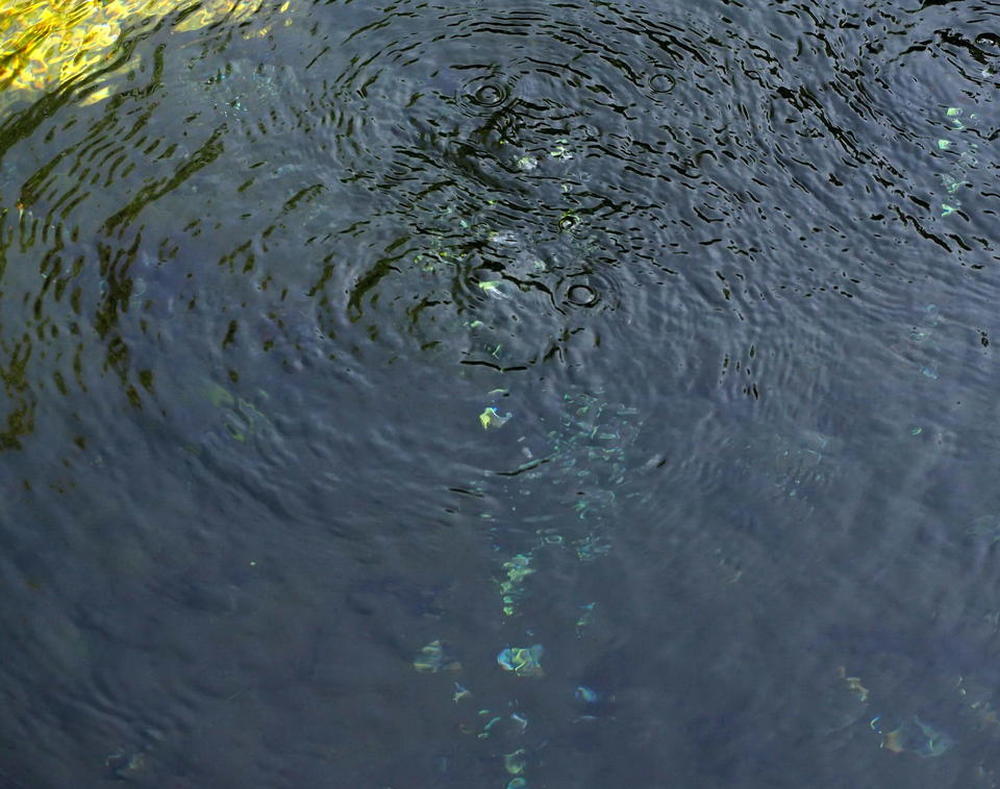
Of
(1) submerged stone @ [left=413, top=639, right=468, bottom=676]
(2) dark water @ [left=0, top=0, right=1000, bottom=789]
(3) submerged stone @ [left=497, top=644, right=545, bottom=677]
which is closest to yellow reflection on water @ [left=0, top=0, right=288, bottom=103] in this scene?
(2) dark water @ [left=0, top=0, right=1000, bottom=789]

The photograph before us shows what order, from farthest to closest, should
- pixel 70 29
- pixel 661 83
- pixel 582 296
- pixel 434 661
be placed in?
pixel 70 29
pixel 661 83
pixel 582 296
pixel 434 661

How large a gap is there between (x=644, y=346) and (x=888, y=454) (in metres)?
1.32

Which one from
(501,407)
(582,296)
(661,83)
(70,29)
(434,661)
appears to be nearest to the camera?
(434,661)

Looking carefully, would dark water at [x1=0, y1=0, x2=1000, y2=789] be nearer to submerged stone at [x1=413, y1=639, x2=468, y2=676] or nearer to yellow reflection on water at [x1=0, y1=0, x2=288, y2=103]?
submerged stone at [x1=413, y1=639, x2=468, y2=676]

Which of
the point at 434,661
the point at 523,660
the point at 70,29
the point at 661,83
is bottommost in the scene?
the point at 523,660

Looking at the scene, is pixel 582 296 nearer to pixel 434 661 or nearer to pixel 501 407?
pixel 501 407

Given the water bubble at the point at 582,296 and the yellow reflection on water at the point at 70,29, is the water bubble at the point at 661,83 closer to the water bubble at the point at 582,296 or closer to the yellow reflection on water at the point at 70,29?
the water bubble at the point at 582,296

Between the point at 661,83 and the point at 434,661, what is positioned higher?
the point at 661,83

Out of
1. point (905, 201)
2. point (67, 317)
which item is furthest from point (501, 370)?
A: point (905, 201)

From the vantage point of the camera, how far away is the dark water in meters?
4.52

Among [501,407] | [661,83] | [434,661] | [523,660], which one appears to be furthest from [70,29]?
[523,660]

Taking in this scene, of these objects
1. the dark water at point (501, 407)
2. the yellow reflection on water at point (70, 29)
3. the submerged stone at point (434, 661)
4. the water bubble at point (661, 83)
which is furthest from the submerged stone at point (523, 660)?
the yellow reflection on water at point (70, 29)

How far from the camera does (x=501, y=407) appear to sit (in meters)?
5.45

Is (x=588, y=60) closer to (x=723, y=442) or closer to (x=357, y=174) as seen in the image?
(x=357, y=174)
